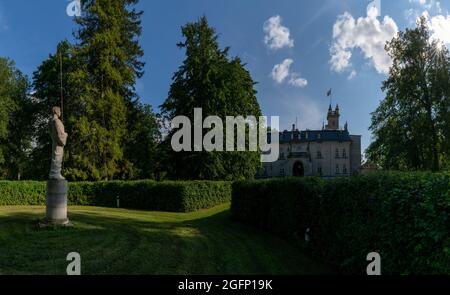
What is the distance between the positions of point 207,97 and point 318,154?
2240 inches

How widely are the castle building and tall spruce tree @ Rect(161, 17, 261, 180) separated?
46.9 metres

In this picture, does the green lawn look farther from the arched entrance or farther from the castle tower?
the castle tower

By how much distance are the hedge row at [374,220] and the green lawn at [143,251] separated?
0.93 metres

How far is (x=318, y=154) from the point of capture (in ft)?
289

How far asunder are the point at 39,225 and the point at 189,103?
23237 mm

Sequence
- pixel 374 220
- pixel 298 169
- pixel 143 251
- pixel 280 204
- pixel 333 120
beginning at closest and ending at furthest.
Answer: pixel 374 220
pixel 143 251
pixel 280 204
pixel 298 169
pixel 333 120

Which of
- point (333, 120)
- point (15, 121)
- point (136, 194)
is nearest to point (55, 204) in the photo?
point (136, 194)

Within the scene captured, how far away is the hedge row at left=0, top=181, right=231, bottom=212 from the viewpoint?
27.7 metres

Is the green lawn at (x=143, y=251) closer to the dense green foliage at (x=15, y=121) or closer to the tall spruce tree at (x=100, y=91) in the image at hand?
the tall spruce tree at (x=100, y=91)

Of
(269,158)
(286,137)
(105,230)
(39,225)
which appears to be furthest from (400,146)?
(286,137)

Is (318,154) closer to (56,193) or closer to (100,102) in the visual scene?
(100,102)

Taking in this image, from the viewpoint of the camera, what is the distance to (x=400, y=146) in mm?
34500

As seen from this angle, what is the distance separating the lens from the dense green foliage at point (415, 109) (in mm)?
34312

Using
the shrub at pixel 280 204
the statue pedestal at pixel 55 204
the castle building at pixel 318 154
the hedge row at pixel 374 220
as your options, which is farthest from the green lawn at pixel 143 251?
the castle building at pixel 318 154
